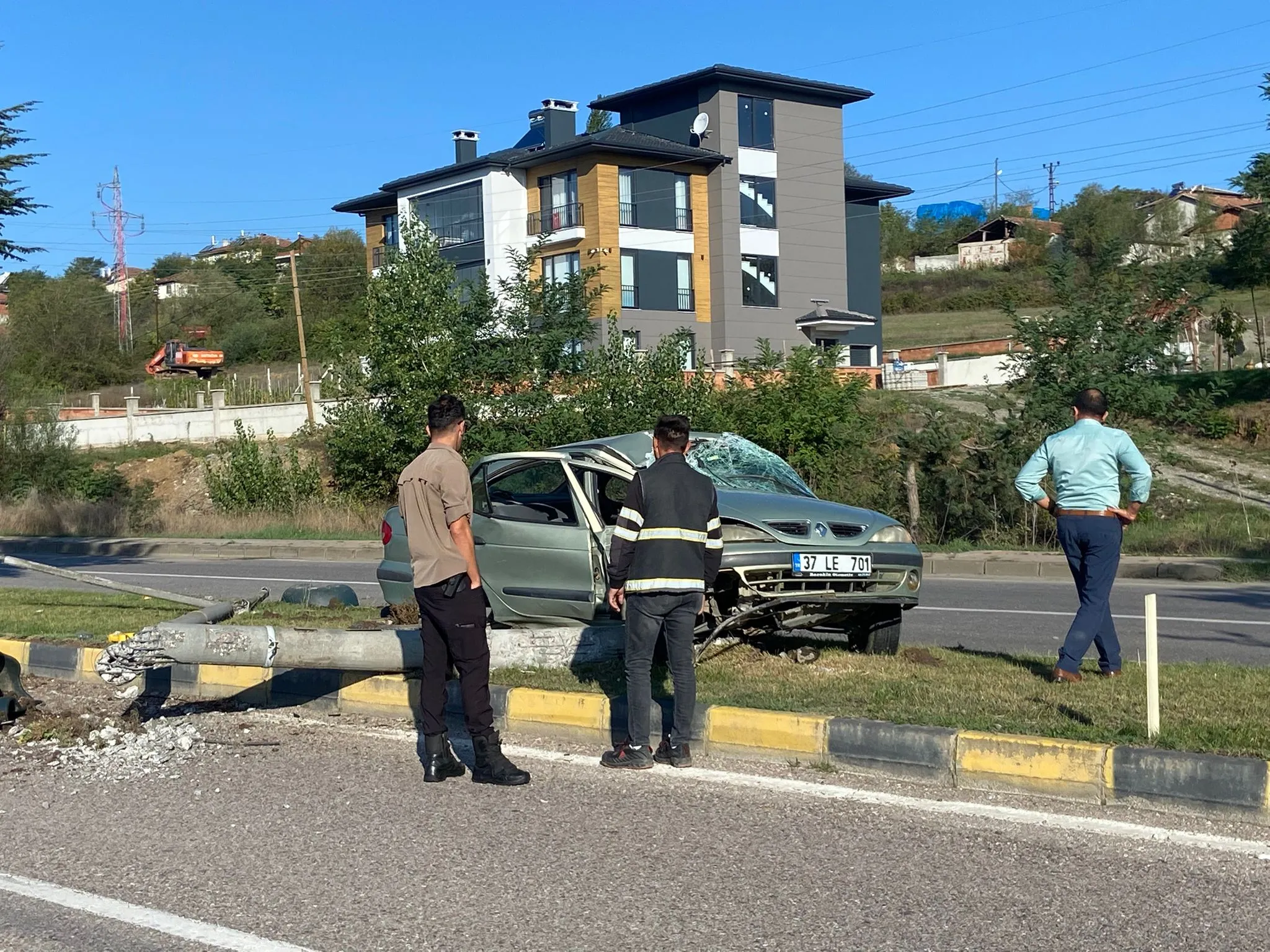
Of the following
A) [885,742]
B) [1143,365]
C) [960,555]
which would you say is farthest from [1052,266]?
[885,742]

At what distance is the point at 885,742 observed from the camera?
6453 mm

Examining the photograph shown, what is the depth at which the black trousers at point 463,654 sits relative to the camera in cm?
662

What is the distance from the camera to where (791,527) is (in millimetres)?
8266

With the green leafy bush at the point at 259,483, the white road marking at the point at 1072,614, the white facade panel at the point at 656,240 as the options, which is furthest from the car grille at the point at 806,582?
the white facade panel at the point at 656,240

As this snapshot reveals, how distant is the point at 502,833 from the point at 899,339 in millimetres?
60159

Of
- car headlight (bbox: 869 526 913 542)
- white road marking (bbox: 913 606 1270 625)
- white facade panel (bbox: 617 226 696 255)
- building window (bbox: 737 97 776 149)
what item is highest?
building window (bbox: 737 97 776 149)

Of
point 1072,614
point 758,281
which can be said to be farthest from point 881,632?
point 758,281

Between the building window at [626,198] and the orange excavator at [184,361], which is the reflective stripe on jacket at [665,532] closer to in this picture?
the building window at [626,198]

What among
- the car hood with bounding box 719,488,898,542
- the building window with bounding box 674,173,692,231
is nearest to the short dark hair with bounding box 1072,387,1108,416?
the car hood with bounding box 719,488,898,542

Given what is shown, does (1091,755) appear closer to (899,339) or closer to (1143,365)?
(1143,365)

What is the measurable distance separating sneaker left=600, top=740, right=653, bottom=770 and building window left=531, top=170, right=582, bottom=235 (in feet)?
145

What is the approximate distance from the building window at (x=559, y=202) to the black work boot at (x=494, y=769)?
4431 cm

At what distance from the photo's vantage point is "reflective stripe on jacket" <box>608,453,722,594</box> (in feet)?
21.6

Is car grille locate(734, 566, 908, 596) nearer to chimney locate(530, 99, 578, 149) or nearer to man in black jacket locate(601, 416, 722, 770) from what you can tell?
man in black jacket locate(601, 416, 722, 770)
